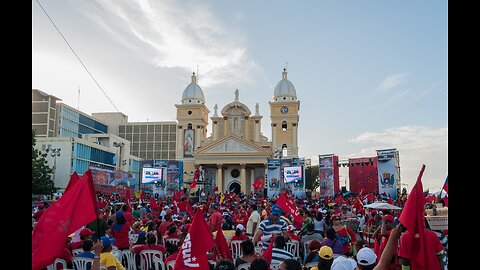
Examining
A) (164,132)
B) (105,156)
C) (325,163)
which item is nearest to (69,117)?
(105,156)

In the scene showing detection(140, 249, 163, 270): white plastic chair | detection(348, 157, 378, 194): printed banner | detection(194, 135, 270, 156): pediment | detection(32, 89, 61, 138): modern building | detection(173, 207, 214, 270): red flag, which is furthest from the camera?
detection(32, 89, 61, 138): modern building

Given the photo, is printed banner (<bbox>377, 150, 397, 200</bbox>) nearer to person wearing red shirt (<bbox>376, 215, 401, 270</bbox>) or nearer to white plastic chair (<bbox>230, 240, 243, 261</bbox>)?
white plastic chair (<bbox>230, 240, 243, 261</bbox>)

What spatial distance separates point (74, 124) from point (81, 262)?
7909 centimetres

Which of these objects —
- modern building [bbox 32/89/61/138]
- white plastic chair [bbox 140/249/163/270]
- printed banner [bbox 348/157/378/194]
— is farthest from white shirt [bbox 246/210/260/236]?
modern building [bbox 32/89/61/138]

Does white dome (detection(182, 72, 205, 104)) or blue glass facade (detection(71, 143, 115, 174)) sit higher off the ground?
white dome (detection(182, 72, 205, 104))

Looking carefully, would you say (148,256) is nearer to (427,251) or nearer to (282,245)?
(282,245)

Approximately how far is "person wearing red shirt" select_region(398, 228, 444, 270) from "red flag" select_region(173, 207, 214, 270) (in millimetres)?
2215

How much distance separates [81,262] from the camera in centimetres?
670

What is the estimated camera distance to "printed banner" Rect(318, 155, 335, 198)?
117ft

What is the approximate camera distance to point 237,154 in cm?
5116

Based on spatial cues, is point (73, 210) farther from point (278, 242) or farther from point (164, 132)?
point (164, 132)

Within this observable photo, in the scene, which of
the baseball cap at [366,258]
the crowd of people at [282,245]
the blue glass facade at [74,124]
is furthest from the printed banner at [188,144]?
the baseball cap at [366,258]

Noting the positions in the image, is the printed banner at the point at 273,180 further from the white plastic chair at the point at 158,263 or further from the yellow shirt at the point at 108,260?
the yellow shirt at the point at 108,260
